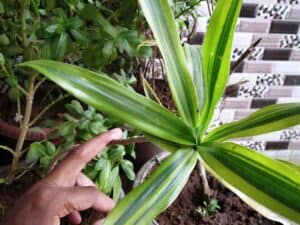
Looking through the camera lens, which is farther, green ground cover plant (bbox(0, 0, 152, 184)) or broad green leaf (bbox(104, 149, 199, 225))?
green ground cover plant (bbox(0, 0, 152, 184))

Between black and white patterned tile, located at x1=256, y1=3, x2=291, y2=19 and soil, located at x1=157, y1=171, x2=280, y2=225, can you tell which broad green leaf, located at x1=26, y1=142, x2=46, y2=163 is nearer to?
soil, located at x1=157, y1=171, x2=280, y2=225

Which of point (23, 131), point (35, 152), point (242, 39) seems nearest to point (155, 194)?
point (35, 152)

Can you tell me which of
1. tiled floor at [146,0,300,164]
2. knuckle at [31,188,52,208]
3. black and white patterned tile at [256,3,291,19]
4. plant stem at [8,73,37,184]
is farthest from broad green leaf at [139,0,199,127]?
black and white patterned tile at [256,3,291,19]

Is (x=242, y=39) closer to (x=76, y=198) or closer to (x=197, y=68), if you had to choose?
(x=197, y=68)

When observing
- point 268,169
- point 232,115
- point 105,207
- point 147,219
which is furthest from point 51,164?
point 232,115

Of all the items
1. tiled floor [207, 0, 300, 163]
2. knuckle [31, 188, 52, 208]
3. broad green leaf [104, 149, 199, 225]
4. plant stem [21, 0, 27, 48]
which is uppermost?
plant stem [21, 0, 27, 48]

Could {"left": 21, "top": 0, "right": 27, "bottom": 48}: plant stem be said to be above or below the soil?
above
